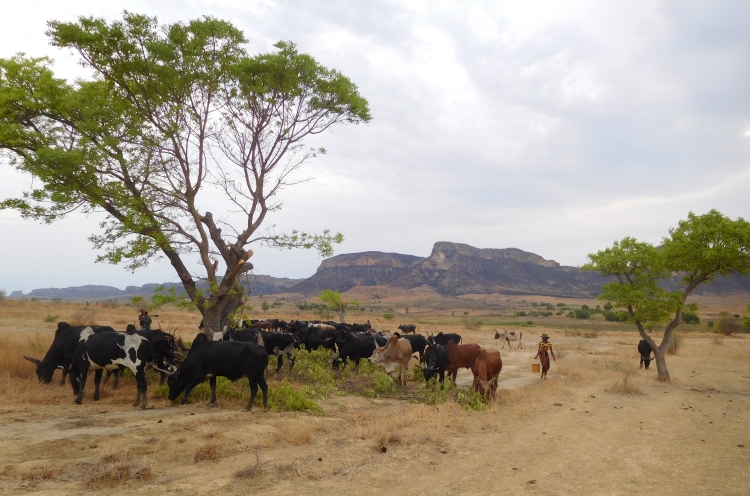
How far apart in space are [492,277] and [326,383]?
13460 cm

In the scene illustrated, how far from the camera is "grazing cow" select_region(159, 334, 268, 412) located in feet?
36.3

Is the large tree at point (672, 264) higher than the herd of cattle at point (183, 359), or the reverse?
the large tree at point (672, 264)

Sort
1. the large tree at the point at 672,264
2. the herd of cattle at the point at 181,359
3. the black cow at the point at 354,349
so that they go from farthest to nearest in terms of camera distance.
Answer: the black cow at the point at 354,349 < the large tree at the point at 672,264 < the herd of cattle at the point at 181,359

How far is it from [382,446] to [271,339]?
10272mm

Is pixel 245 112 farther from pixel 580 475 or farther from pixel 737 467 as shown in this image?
pixel 737 467

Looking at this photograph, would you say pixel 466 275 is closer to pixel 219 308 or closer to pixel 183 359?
pixel 219 308

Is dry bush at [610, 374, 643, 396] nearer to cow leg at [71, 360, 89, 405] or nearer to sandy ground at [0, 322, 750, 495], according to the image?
sandy ground at [0, 322, 750, 495]

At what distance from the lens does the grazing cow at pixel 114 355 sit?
10.8 metres

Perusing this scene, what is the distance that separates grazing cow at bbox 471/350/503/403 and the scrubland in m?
0.56

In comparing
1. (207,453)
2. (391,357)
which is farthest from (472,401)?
(207,453)

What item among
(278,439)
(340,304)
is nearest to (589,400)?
(278,439)

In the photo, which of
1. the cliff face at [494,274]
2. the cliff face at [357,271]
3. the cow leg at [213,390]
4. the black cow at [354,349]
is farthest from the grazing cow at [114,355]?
the cliff face at [357,271]

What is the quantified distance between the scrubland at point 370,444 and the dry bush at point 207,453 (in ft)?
0.06

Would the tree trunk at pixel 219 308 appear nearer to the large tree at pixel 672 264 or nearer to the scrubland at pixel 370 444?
the scrubland at pixel 370 444
